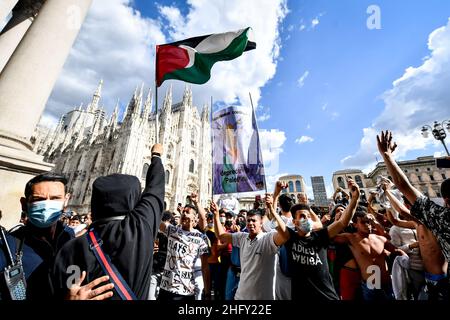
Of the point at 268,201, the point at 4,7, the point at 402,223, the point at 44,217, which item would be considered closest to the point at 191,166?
the point at 4,7

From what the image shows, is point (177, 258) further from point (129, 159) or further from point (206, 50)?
point (129, 159)

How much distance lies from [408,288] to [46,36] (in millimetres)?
7236

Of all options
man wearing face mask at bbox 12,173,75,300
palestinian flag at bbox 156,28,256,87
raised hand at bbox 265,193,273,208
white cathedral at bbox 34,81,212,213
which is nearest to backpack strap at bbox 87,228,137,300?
man wearing face mask at bbox 12,173,75,300

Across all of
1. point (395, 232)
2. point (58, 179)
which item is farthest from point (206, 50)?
point (395, 232)

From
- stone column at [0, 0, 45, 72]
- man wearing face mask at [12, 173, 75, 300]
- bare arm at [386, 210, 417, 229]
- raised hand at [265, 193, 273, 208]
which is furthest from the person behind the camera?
stone column at [0, 0, 45, 72]

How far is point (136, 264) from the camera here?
1.13m

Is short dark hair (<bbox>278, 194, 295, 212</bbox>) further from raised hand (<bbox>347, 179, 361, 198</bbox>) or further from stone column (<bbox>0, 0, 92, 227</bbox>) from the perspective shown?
stone column (<bbox>0, 0, 92, 227</bbox>)

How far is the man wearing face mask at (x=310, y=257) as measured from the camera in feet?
7.49

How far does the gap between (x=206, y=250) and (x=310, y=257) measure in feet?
5.73

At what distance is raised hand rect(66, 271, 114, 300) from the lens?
0.94 m

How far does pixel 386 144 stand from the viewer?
2049 millimetres

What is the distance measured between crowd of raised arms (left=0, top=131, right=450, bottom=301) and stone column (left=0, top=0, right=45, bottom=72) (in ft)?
13.3

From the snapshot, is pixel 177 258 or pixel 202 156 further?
pixel 202 156

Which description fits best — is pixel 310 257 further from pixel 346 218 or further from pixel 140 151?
pixel 140 151
